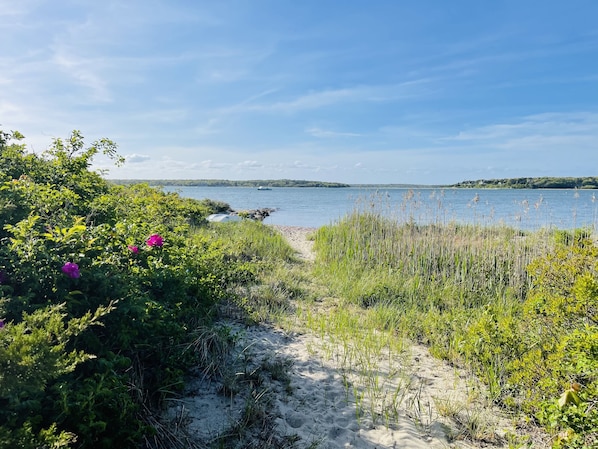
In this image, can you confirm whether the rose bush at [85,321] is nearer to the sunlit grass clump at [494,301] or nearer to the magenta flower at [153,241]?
the magenta flower at [153,241]

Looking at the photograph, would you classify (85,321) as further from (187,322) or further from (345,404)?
(345,404)

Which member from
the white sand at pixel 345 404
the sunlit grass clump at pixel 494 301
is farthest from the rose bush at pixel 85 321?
the sunlit grass clump at pixel 494 301

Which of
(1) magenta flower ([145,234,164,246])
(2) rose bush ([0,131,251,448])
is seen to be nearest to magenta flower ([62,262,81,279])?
(2) rose bush ([0,131,251,448])

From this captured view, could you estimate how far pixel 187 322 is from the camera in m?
3.89

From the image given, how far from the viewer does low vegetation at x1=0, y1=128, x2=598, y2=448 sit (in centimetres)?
197

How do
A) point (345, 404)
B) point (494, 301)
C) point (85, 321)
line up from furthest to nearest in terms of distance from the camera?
1. point (494, 301)
2. point (345, 404)
3. point (85, 321)

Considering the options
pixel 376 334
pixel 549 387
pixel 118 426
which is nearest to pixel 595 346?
pixel 549 387

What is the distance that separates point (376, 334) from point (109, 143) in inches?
198

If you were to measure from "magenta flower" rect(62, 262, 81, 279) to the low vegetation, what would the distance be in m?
0.02

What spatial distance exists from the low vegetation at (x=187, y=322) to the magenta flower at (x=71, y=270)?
2 cm

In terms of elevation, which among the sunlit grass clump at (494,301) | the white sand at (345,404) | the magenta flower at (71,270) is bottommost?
the white sand at (345,404)

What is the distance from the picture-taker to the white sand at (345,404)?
116 inches

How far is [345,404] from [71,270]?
8.20 feet

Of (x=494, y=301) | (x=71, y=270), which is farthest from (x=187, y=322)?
(x=494, y=301)
